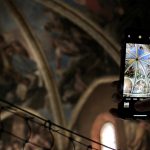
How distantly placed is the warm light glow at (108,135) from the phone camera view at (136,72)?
5.51 m

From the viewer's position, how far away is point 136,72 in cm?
318

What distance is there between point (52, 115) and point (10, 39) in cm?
200

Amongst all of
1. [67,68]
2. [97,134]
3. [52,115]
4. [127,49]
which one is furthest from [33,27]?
[127,49]

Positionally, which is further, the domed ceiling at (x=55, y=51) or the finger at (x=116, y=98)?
the domed ceiling at (x=55, y=51)

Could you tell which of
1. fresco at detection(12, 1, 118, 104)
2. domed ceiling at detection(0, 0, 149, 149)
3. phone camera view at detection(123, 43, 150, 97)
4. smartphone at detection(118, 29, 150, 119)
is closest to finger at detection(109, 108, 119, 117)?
smartphone at detection(118, 29, 150, 119)

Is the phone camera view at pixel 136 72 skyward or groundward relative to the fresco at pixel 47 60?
groundward

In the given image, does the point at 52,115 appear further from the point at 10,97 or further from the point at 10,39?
the point at 10,39

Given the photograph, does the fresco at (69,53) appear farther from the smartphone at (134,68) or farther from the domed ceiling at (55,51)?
the smartphone at (134,68)

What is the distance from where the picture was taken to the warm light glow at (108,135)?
862 centimetres

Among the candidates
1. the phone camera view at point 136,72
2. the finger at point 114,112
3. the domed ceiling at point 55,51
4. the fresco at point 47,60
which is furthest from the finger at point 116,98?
the fresco at point 47,60

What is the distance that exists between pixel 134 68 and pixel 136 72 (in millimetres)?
37

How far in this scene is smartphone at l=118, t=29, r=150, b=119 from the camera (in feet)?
10.2

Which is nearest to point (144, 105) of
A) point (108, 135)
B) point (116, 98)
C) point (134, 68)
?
point (116, 98)

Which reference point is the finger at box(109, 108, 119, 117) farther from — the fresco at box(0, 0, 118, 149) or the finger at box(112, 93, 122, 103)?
the fresco at box(0, 0, 118, 149)
